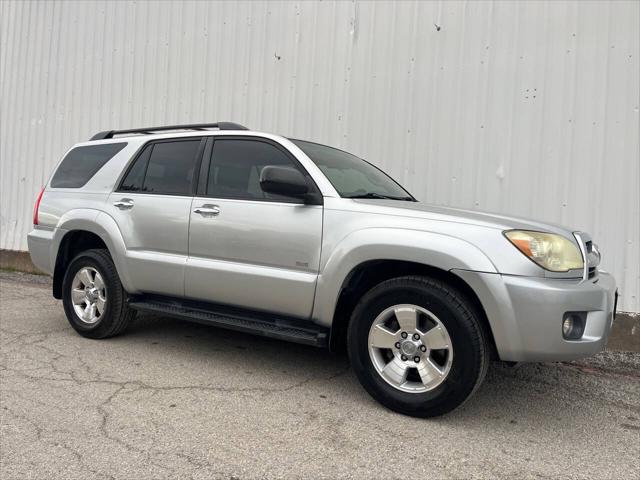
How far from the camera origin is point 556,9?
5.03 metres

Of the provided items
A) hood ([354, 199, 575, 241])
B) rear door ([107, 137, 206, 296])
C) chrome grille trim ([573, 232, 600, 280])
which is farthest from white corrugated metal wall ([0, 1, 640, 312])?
rear door ([107, 137, 206, 296])

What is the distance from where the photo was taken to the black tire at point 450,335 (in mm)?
2771

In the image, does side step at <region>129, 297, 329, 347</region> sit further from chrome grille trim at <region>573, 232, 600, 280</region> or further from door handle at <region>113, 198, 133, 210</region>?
chrome grille trim at <region>573, 232, 600, 280</region>

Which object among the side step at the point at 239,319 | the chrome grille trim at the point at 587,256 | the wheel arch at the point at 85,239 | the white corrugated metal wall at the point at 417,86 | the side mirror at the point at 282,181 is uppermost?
the white corrugated metal wall at the point at 417,86

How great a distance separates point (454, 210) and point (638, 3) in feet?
11.2

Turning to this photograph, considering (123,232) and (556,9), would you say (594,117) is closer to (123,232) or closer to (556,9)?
(556,9)

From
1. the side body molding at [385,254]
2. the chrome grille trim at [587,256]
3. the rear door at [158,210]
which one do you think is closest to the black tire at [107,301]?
the rear door at [158,210]

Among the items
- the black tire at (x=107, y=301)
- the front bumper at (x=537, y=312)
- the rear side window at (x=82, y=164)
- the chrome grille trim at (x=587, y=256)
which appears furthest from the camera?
A: the rear side window at (x=82, y=164)

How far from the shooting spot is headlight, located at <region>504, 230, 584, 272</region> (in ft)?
8.95

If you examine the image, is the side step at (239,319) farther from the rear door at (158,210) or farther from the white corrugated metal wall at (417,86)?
the white corrugated metal wall at (417,86)

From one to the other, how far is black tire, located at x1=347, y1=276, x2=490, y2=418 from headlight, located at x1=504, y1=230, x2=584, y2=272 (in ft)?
1.46

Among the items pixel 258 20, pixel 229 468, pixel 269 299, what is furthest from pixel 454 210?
pixel 258 20

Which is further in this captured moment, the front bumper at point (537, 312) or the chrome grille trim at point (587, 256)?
the chrome grille trim at point (587, 256)

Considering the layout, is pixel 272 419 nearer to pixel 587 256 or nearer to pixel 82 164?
pixel 587 256
